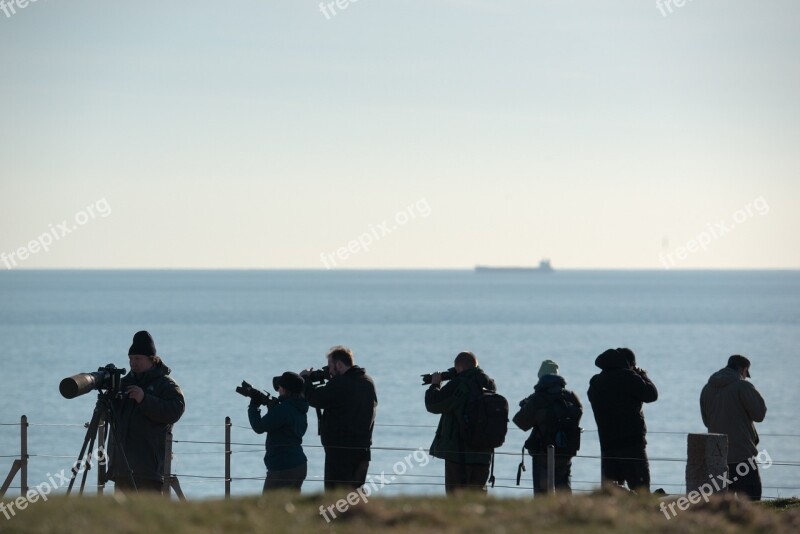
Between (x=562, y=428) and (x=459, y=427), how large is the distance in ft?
3.29

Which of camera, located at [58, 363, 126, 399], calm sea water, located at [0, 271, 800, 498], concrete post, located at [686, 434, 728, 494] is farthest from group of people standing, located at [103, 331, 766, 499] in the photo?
concrete post, located at [686, 434, 728, 494]

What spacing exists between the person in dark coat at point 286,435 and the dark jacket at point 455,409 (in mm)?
1243

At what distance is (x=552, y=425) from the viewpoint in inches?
457

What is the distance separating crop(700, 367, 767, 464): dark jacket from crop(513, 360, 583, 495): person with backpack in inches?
70.5

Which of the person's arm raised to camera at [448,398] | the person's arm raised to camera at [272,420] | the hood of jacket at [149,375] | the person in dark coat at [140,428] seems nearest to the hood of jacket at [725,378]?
the person's arm raised to camera at [448,398]

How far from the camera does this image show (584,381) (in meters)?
60.0

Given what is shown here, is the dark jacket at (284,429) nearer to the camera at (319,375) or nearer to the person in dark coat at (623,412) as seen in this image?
the camera at (319,375)

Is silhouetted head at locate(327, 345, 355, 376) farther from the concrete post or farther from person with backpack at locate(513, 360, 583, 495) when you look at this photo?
the concrete post

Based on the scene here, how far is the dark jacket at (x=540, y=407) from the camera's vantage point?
38.1 feet

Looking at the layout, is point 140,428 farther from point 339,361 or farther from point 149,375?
point 339,361

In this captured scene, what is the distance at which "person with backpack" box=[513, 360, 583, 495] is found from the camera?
11.6 metres

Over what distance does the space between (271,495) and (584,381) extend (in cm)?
5236

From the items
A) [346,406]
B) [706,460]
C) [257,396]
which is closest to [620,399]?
[706,460]

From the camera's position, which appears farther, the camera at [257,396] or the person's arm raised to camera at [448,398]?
the person's arm raised to camera at [448,398]
